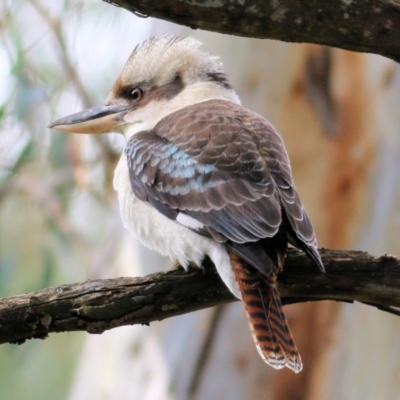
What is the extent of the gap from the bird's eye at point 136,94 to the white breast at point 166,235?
23 centimetres

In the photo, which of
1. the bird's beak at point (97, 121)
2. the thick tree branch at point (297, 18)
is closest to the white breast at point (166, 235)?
the bird's beak at point (97, 121)

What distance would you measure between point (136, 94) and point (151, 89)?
0.04 meters

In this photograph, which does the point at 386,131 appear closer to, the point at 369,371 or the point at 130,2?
the point at 369,371

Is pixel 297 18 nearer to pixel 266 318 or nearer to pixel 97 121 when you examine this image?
pixel 266 318

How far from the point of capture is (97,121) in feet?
6.63

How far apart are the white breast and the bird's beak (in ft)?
0.63

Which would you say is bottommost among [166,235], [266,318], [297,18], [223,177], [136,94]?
[266,318]

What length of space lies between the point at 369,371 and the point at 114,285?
154cm

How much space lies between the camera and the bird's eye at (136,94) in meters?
2.03

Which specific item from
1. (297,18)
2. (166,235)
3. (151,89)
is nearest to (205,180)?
(166,235)

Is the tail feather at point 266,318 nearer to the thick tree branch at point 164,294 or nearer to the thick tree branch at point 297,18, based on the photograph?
the thick tree branch at point 164,294

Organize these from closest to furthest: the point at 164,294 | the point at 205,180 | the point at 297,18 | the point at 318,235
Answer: the point at 297,18
the point at 164,294
the point at 205,180
the point at 318,235

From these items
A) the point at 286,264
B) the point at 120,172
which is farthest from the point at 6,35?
the point at 286,264

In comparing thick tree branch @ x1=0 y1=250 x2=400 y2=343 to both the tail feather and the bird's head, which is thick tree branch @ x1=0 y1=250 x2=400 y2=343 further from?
the bird's head
